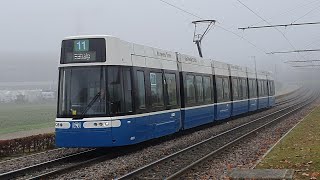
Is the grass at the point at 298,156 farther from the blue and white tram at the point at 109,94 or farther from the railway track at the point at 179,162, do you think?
the blue and white tram at the point at 109,94

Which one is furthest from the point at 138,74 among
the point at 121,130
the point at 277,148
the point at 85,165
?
the point at 277,148

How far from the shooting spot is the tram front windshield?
45.7 ft

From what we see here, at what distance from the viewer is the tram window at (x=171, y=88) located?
59.0 feet

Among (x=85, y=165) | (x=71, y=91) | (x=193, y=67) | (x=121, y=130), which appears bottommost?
(x=85, y=165)

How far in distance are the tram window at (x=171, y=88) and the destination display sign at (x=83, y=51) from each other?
4263 mm

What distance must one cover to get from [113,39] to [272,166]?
6.36 metres

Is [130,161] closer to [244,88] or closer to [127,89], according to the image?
[127,89]

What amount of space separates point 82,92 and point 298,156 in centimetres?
634

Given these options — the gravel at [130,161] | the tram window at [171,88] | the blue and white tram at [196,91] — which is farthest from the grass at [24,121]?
the gravel at [130,161]

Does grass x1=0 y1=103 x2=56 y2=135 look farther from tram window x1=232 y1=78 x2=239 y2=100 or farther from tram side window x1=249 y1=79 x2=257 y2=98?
tram side window x1=249 y1=79 x2=257 y2=98

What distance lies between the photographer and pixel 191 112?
2053 cm

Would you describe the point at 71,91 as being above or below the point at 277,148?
above

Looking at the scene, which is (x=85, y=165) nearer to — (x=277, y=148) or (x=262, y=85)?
(x=277, y=148)

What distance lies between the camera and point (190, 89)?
68.3 ft
